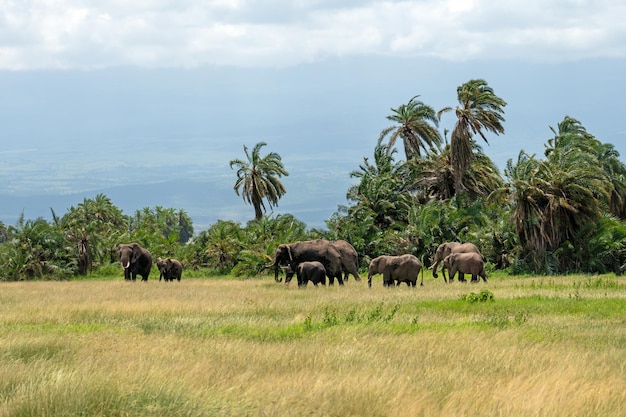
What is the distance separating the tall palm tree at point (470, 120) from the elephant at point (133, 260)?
67.9ft

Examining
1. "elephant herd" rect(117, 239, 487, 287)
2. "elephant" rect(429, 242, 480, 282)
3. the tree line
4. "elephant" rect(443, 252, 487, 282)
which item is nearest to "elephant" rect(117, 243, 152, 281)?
the tree line

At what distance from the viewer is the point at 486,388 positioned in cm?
1148

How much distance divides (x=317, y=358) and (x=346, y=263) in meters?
24.1

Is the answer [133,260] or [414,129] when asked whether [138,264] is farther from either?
[414,129]

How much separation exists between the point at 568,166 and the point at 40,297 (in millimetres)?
26670

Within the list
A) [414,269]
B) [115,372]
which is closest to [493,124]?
[414,269]

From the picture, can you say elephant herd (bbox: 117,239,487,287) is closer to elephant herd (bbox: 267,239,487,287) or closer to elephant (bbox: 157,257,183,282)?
elephant herd (bbox: 267,239,487,287)

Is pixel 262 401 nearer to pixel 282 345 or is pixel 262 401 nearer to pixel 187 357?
pixel 187 357

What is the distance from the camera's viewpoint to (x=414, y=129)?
62875 mm

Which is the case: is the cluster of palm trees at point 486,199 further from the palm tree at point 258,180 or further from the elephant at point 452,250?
the palm tree at point 258,180

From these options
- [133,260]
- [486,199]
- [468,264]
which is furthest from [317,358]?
[486,199]

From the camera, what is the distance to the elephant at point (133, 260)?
43.1 m

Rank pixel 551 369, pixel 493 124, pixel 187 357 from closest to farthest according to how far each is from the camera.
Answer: pixel 551 369 → pixel 187 357 → pixel 493 124

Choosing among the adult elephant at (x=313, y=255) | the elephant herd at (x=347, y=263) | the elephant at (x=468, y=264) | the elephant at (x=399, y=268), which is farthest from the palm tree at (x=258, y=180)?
the elephant at (x=399, y=268)
